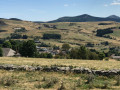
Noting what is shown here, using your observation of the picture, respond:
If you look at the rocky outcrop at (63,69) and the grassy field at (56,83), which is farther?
the rocky outcrop at (63,69)

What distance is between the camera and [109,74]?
1020 inches

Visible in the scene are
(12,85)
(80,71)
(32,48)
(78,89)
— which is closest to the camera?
(78,89)

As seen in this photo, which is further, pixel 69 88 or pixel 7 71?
pixel 7 71

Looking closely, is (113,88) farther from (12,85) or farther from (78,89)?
(12,85)

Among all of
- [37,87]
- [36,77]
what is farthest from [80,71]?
[37,87]

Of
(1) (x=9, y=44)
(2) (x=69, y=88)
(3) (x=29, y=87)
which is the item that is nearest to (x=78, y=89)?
(2) (x=69, y=88)

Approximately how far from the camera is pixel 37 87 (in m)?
20.5

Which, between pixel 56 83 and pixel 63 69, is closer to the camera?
pixel 56 83

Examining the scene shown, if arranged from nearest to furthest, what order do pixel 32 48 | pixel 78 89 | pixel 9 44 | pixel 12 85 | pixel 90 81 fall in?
pixel 78 89
pixel 12 85
pixel 90 81
pixel 32 48
pixel 9 44

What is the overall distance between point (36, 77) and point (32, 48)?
51903 mm

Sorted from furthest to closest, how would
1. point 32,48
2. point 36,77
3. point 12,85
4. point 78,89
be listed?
point 32,48
point 36,77
point 12,85
point 78,89

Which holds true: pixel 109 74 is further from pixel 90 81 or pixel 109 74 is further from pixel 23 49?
pixel 23 49

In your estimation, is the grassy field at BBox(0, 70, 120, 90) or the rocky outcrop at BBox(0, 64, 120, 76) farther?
the rocky outcrop at BBox(0, 64, 120, 76)

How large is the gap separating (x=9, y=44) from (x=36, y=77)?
272 ft
